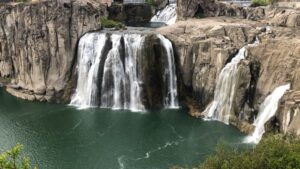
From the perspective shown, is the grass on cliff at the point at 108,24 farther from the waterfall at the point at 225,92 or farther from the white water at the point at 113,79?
the waterfall at the point at 225,92

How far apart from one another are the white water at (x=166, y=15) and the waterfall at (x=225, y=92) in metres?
22.3

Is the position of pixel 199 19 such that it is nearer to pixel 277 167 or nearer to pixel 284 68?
pixel 284 68

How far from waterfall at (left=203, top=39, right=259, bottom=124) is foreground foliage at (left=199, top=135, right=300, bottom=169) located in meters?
18.6

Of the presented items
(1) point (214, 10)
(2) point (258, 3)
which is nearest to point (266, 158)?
(1) point (214, 10)

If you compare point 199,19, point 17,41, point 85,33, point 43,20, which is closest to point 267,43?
point 199,19

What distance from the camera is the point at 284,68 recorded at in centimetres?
3847

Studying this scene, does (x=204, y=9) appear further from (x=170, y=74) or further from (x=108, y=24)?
(x=170, y=74)

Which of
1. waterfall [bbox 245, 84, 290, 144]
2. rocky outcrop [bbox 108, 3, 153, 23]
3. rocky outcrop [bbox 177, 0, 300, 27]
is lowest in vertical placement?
waterfall [bbox 245, 84, 290, 144]

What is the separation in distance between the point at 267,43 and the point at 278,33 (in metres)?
3.07

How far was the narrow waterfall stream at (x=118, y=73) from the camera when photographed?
4709cm

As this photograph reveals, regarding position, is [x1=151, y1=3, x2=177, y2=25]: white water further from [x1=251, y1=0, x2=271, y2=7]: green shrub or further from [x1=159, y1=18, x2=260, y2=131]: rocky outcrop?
[x1=159, y1=18, x2=260, y2=131]: rocky outcrop

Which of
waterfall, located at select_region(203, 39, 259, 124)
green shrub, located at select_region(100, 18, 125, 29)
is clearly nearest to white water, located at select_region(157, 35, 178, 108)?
waterfall, located at select_region(203, 39, 259, 124)

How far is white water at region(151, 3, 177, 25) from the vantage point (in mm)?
64500

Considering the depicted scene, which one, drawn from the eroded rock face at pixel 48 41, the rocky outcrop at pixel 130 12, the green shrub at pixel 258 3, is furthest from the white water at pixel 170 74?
the green shrub at pixel 258 3
